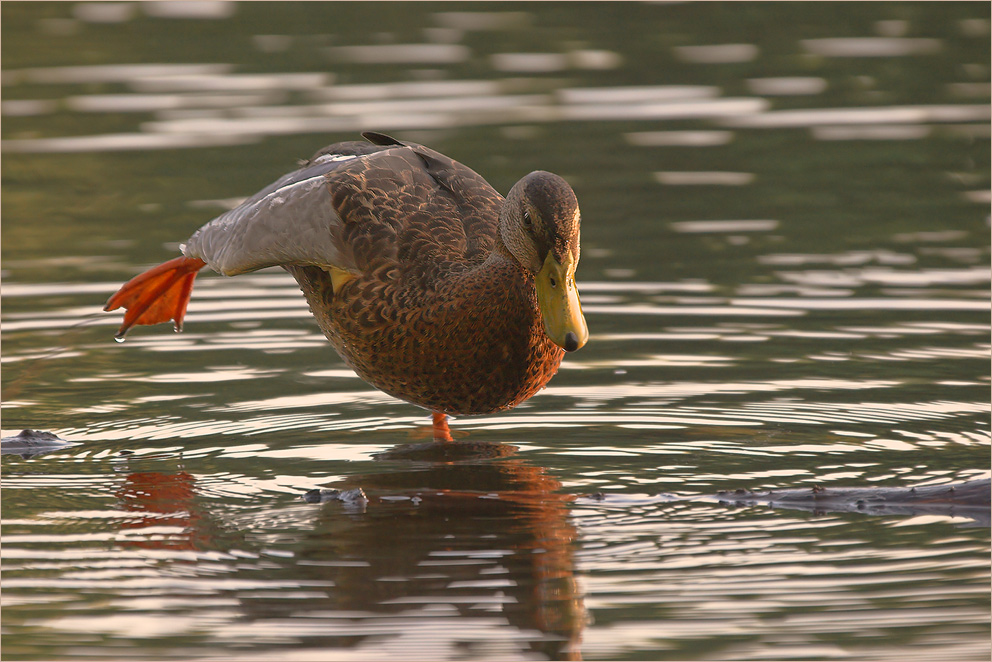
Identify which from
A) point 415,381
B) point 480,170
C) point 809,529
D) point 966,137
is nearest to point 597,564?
point 809,529

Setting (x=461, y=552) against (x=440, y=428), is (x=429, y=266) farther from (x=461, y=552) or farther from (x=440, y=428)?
(x=461, y=552)

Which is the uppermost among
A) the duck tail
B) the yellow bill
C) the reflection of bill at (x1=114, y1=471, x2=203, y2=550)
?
the yellow bill

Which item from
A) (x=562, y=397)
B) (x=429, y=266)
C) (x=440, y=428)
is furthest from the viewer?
(x=562, y=397)

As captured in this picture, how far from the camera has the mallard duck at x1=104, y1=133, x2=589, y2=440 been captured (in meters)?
6.43

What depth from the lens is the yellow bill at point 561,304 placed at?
6.30 meters

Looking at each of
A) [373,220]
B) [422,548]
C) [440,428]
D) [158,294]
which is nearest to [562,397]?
[440,428]

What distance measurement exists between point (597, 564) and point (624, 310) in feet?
13.4

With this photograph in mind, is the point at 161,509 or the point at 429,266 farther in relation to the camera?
the point at 429,266

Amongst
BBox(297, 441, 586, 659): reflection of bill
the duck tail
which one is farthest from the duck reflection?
the duck tail

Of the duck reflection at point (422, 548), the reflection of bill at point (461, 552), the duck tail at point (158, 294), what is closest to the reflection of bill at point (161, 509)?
the duck reflection at point (422, 548)

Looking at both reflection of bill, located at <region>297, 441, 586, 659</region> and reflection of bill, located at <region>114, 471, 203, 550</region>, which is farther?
reflection of bill, located at <region>114, 471, 203, 550</region>

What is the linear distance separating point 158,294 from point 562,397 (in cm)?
246

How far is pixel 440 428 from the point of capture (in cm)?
752

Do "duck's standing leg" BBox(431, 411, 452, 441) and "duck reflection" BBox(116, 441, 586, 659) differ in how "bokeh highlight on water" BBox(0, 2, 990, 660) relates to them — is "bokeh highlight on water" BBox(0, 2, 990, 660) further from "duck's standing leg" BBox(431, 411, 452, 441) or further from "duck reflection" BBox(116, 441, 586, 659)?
"duck's standing leg" BBox(431, 411, 452, 441)
